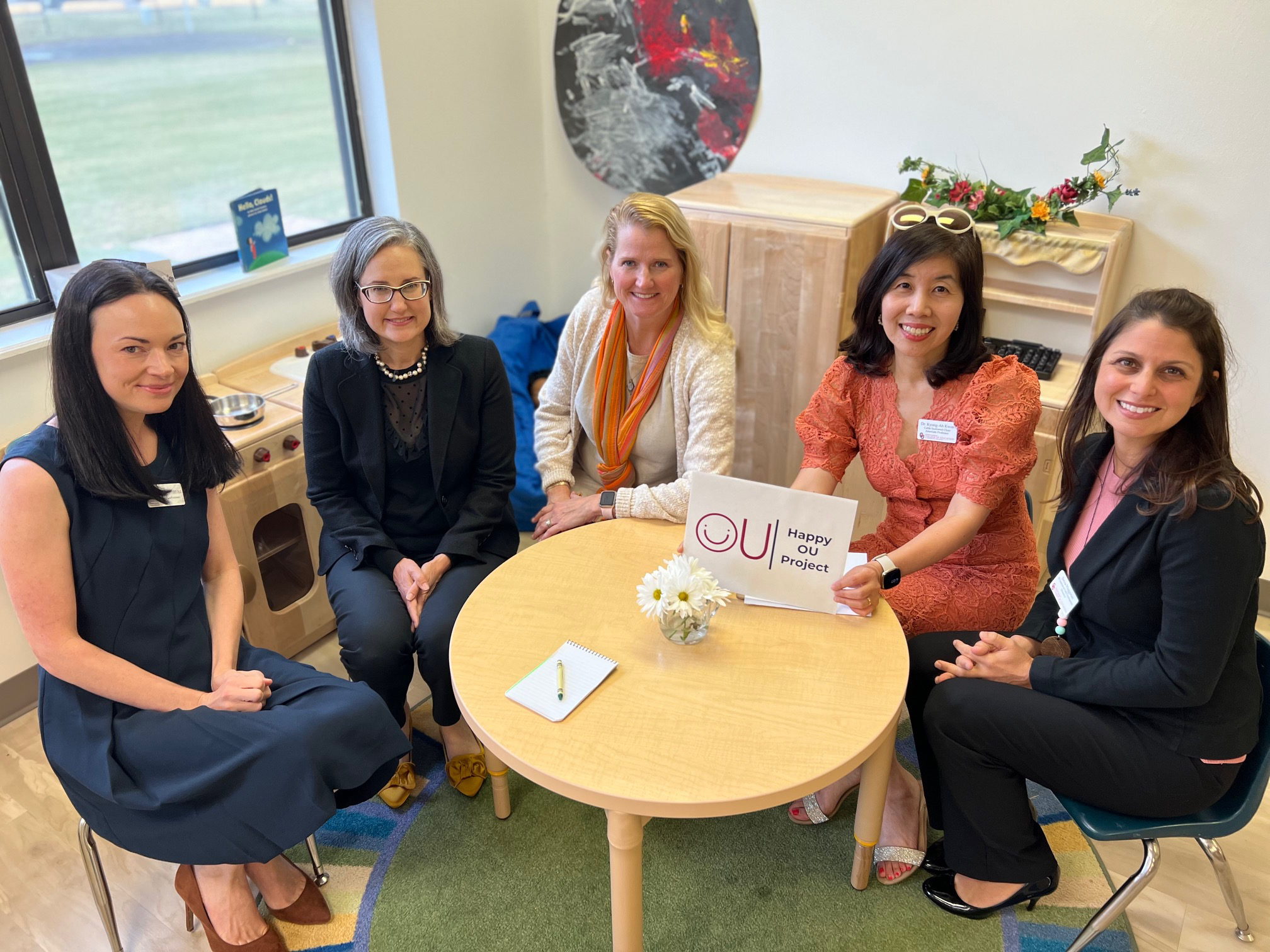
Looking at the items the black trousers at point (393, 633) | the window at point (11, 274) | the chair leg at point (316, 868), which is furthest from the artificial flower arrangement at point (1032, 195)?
the window at point (11, 274)

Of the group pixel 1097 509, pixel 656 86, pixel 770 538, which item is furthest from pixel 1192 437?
pixel 656 86

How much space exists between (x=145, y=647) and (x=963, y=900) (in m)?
1.72

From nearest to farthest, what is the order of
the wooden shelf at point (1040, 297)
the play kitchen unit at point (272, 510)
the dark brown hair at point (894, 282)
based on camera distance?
the dark brown hair at point (894, 282) < the play kitchen unit at point (272, 510) < the wooden shelf at point (1040, 297)

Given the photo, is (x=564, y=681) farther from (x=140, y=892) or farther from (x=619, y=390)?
(x=140, y=892)

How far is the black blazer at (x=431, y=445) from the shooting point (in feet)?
7.01

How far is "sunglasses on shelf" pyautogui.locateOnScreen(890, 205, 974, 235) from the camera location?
188 cm

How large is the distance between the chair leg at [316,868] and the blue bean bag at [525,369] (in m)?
1.47

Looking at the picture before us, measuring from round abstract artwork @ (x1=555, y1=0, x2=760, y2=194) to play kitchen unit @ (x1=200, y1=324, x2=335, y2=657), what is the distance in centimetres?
154

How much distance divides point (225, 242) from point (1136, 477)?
283 centimetres

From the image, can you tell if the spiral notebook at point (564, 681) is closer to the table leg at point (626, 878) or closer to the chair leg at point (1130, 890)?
the table leg at point (626, 878)

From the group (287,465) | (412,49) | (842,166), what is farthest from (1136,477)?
(412,49)

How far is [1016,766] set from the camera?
169 centimetres

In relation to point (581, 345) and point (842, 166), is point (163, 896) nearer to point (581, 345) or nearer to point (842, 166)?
point (581, 345)

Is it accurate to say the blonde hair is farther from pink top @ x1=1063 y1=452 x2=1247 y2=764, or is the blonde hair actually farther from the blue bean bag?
the blue bean bag
